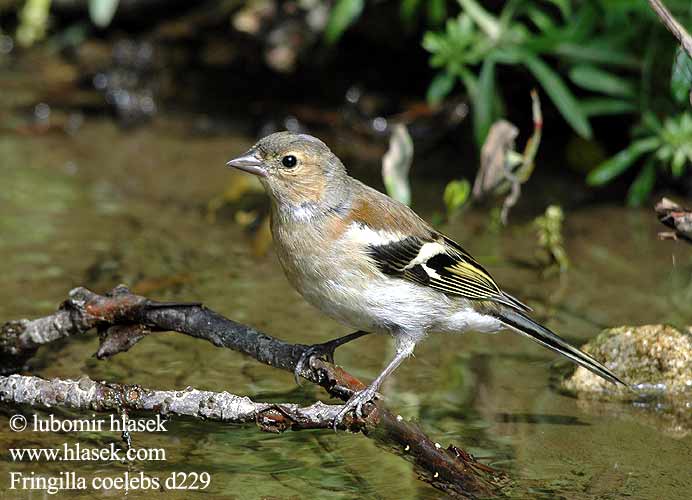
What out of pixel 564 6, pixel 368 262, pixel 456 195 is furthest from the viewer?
pixel 564 6

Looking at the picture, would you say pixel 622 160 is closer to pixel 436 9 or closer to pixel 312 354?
pixel 436 9

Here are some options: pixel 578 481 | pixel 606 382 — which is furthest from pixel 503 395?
pixel 578 481

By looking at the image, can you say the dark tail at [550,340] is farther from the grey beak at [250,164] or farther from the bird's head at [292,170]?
the grey beak at [250,164]

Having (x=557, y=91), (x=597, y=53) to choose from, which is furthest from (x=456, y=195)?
(x=597, y=53)

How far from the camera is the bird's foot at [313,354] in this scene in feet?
14.0

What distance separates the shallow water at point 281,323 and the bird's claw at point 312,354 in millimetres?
215

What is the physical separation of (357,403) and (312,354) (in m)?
0.49

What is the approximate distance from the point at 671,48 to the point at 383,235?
9.59 ft

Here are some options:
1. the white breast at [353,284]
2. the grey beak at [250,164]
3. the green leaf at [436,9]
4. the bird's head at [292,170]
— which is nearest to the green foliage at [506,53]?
the green leaf at [436,9]

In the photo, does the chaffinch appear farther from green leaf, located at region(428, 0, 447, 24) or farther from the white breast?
green leaf, located at region(428, 0, 447, 24)

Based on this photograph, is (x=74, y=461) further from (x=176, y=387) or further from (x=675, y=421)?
(x=675, y=421)

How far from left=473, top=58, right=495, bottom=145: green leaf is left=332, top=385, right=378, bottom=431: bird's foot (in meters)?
2.92

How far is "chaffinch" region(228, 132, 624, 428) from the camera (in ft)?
14.7

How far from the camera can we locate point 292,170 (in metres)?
4.80
